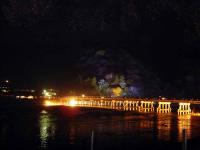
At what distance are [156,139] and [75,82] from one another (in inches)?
4677

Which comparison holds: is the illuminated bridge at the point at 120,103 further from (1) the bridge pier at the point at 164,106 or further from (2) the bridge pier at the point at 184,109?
(2) the bridge pier at the point at 184,109

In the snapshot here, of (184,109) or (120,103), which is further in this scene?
(120,103)

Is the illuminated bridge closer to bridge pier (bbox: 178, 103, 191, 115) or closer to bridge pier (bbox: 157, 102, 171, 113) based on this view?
bridge pier (bbox: 157, 102, 171, 113)

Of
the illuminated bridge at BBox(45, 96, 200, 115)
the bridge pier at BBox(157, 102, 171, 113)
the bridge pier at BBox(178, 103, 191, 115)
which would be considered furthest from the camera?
the illuminated bridge at BBox(45, 96, 200, 115)

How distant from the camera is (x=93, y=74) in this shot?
155375mm

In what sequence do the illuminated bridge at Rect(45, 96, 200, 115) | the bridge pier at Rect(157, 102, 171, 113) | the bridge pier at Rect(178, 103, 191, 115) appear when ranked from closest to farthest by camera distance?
the bridge pier at Rect(178, 103, 191, 115)
the bridge pier at Rect(157, 102, 171, 113)
the illuminated bridge at Rect(45, 96, 200, 115)

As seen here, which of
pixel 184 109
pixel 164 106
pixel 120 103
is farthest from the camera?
pixel 120 103

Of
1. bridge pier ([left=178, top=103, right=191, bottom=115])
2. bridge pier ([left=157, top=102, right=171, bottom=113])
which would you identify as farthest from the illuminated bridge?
bridge pier ([left=178, top=103, right=191, bottom=115])

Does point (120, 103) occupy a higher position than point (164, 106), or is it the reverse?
point (120, 103)

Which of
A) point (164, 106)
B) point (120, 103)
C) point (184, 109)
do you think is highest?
point (120, 103)

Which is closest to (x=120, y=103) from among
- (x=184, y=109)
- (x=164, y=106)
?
(x=164, y=106)

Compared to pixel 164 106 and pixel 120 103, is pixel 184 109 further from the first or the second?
pixel 120 103

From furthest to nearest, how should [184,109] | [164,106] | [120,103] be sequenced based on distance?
[120,103], [164,106], [184,109]

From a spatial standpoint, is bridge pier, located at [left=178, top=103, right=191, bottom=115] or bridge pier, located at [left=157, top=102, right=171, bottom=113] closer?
bridge pier, located at [left=178, top=103, right=191, bottom=115]
